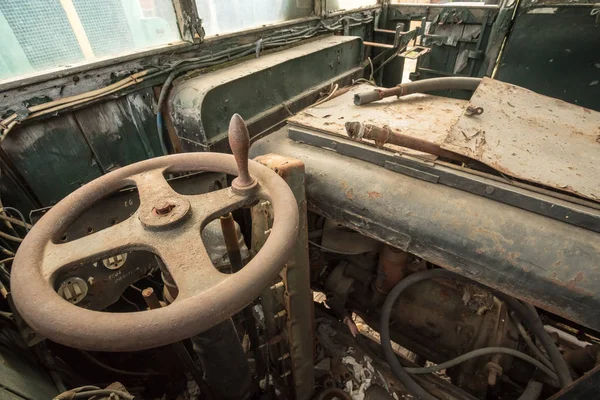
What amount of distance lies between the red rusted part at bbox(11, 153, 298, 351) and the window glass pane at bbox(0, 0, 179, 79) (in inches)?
36.1

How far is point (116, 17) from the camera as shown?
1.58 metres

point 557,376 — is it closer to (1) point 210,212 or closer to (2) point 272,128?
(1) point 210,212

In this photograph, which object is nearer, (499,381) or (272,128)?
(499,381)

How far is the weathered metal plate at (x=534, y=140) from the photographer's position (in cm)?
103

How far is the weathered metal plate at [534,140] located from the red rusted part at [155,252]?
2.63 feet

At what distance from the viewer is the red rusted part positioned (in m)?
0.58

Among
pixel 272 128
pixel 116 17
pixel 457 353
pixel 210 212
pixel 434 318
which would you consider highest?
pixel 116 17

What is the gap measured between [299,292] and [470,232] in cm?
68

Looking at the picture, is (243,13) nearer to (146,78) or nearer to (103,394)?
(146,78)

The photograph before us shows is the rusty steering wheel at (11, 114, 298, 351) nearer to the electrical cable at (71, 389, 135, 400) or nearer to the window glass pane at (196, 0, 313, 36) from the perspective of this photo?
the electrical cable at (71, 389, 135, 400)

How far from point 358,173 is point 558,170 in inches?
26.8

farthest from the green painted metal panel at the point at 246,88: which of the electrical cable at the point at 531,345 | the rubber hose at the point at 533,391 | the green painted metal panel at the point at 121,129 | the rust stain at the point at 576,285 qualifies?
the rubber hose at the point at 533,391

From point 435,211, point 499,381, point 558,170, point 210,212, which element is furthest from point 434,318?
point 210,212

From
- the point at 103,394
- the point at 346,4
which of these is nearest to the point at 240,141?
the point at 103,394
